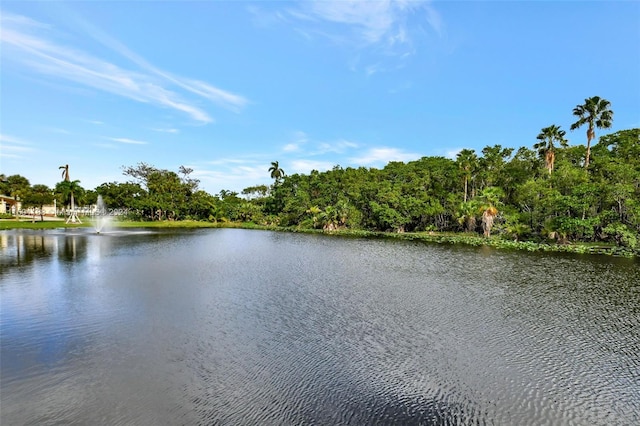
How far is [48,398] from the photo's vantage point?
26.8 ft

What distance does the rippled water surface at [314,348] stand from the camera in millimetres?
8086

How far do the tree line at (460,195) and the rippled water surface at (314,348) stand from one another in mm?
20585

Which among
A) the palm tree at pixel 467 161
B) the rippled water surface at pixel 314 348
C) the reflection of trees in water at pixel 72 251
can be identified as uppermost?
the palm tree at pixel 467 161

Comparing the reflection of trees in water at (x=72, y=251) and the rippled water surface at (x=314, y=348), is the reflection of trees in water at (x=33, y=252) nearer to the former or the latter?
the reflection of trees in water at (x=72, y=251)

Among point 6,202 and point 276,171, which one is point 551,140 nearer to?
point 276,171

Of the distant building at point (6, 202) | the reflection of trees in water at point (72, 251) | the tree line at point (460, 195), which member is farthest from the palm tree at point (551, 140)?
the distant building at point (6, 202)

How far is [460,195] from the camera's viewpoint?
194ft

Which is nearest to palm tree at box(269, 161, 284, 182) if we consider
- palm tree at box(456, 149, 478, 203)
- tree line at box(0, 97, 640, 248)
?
tree line at box(0, 97, 640, 248)

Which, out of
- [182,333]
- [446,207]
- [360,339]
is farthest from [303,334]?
[446,207]

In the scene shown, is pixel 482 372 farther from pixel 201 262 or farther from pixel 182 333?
pixel 201 262

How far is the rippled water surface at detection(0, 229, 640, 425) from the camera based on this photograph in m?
8.09

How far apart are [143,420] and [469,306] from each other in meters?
14.5

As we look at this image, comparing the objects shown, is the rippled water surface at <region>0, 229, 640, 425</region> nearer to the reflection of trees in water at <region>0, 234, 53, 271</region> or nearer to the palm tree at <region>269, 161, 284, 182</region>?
the reflection of trees in water at <region>0, 234, 53, 271</region>

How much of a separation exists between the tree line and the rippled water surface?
20.6 metres
